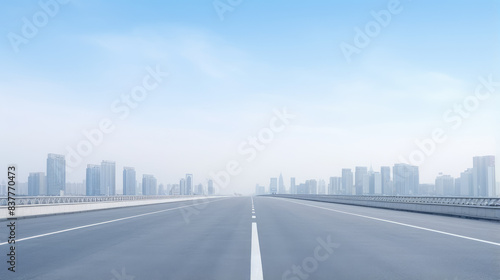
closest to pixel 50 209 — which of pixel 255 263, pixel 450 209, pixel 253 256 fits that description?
pixel 253 256

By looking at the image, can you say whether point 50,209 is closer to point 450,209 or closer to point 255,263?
point 255,263

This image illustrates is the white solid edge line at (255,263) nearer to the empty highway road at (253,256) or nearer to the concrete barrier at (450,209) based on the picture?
the empty highway road at (253,256)

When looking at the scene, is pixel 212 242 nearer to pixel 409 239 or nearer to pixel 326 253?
pixel 326 253

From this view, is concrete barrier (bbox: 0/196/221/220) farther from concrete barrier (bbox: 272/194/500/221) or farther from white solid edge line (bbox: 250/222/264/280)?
concrete barrier (bbox: 272/194/500/221)

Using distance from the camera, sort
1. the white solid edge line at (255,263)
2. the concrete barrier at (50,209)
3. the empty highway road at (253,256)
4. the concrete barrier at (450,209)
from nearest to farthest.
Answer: the white solid edge line at (255,263) → the empty highway road at (253,256) → the concrete barrier at (450,209) → the concrete barrier at (50,209)

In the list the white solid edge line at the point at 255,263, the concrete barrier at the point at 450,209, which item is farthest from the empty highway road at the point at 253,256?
the concrete barrier at the point at 450,209

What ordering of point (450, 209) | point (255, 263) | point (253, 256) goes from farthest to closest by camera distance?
point (450, 209) → point (253, 256) → point (255, 263)

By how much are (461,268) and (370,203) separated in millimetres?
41428

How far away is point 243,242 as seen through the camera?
43.0ft

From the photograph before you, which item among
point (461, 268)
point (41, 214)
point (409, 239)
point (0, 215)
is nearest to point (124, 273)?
point (461, 268)

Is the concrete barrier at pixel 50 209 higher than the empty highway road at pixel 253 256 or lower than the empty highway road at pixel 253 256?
lower

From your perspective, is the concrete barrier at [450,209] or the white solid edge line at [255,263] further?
the concrete barrier at [450,209]

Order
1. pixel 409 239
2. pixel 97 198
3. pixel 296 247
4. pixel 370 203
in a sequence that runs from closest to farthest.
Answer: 1. pixel 296 247
2. pixel 409 239
3. pixel 370 203
4. pixel 97 198

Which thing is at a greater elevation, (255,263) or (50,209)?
(255,263)
